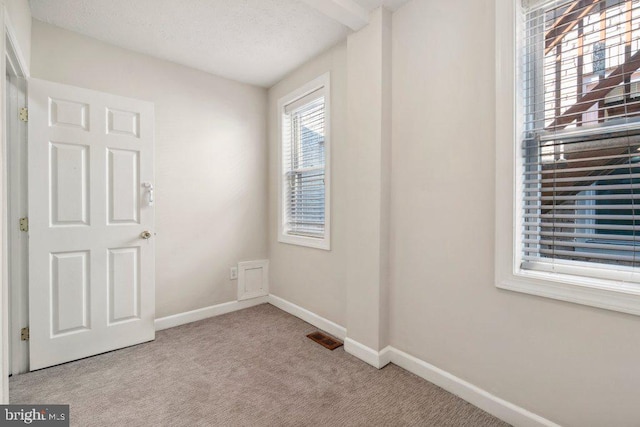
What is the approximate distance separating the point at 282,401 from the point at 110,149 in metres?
2.30

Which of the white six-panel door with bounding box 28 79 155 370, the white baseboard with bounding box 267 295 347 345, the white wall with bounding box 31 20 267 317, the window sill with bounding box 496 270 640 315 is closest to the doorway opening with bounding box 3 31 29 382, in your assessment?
the white six-panel door with bounding box 28 79 155 370

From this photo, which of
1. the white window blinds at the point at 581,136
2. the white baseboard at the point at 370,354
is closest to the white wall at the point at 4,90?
the white baseboard at the point at 370,354

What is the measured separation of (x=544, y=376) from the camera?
1.48 meters

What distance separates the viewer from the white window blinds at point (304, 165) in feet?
9.66

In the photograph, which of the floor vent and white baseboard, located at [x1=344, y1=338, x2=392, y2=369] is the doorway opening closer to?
the floor vent

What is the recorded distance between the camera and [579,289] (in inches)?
53.6

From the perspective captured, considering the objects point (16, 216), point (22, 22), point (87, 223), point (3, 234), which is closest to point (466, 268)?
point (3, 234)

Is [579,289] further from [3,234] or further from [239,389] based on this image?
[3,234]

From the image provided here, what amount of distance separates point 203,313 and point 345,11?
9.82ft

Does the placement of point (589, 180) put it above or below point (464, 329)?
above

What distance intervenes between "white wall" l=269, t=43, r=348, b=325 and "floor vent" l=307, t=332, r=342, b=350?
0.53ft

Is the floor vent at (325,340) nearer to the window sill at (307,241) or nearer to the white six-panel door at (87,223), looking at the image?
the window sill at (307,241)

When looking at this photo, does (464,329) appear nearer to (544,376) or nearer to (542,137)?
(544,376)

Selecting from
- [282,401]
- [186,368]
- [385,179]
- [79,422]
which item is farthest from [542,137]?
[79,422]
